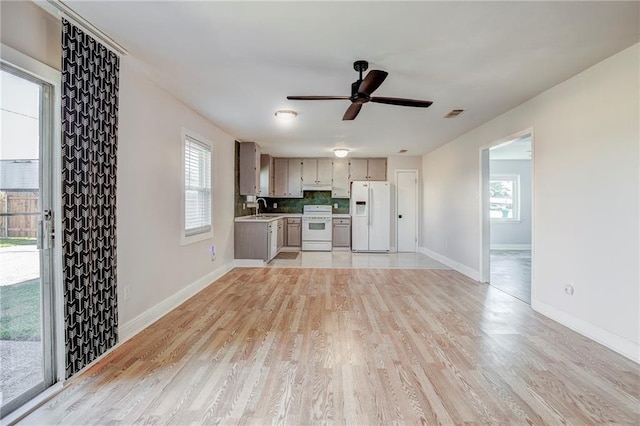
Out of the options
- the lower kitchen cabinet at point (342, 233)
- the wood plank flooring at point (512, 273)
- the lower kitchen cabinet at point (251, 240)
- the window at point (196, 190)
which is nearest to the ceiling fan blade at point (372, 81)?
the window at point (196, 190)

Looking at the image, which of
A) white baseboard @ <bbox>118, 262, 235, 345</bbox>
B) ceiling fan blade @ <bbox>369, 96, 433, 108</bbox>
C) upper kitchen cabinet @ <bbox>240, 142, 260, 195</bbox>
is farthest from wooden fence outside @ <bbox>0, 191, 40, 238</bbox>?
upper kitchen cabinet @ <bbox>240, 142, 260, 195</bbox>

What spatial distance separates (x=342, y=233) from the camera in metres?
8.14

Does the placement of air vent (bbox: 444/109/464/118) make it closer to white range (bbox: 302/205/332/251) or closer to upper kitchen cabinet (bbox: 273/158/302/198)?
white range (bbox: 302/205/332/251)

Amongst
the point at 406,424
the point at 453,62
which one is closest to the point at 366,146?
the point at 453,62

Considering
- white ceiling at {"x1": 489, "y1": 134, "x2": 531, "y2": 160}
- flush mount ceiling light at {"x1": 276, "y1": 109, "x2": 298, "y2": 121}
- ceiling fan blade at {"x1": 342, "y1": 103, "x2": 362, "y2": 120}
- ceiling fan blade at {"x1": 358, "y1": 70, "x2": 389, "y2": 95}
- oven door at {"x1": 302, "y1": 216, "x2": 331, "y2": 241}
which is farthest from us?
oven door at {"x1": 302, "y1": 216, "x2": 331, "y2": 241}

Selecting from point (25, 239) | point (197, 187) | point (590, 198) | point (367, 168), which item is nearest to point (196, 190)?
point (197, 187)

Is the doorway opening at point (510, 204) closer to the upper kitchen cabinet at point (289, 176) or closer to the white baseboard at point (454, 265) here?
the white baseboard at point (454, 265)

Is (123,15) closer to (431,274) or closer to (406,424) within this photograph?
(406,424)

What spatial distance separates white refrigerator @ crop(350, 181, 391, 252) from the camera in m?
7.79

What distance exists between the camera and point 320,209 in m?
8.41

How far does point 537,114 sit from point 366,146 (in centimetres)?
335

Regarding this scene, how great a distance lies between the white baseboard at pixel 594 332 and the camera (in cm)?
245

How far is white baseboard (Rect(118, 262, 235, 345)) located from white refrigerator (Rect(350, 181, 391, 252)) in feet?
13.1

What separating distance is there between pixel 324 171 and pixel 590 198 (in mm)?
5927
